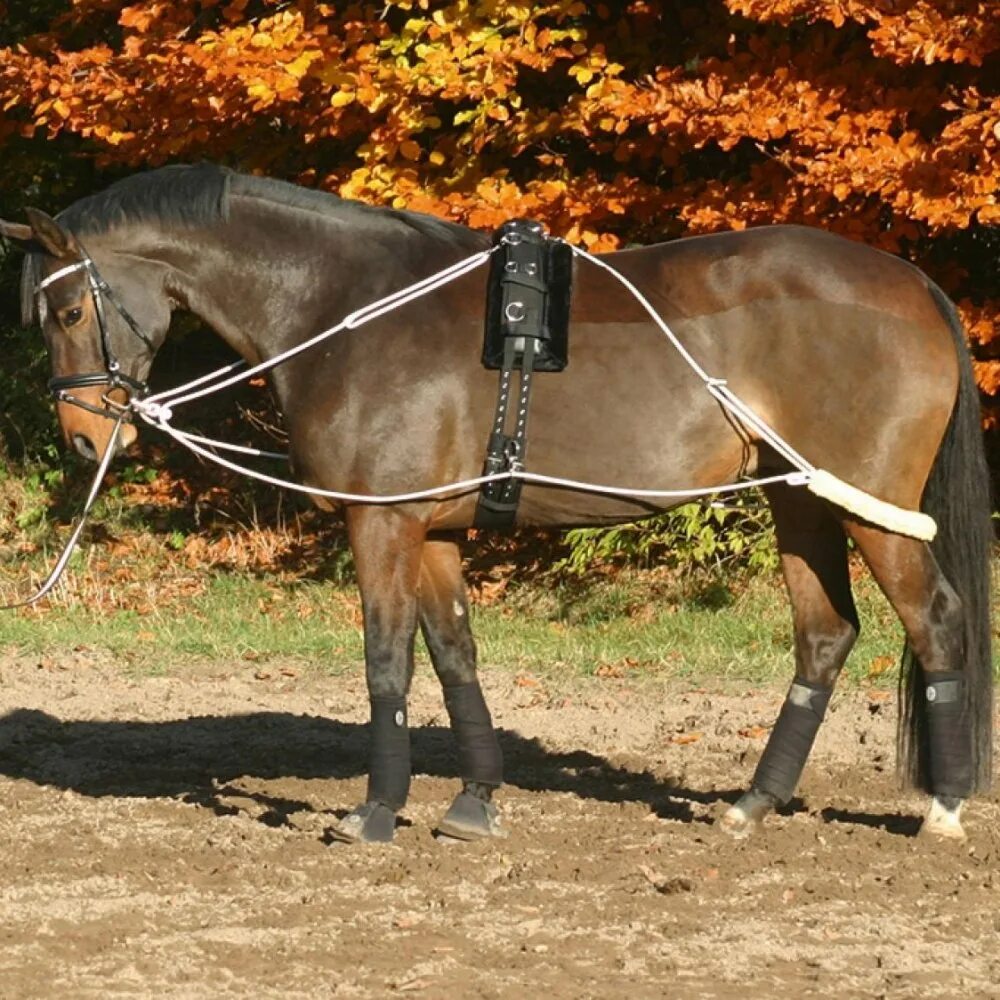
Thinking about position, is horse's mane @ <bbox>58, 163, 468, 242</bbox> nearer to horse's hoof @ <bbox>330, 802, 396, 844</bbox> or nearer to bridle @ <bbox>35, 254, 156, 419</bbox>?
bridle @ <bbox>35, 254, 156, 419</bbox>

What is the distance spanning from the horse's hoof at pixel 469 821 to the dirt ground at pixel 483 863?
0.06 meters

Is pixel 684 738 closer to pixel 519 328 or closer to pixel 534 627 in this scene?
pixel 534 627

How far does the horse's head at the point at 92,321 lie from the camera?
5.78 meters

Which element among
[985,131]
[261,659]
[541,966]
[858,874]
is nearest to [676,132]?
[985,131]

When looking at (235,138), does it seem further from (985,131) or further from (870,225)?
(985,131)

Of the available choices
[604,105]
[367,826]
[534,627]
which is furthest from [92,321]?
[534,627]

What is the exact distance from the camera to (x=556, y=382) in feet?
18.9

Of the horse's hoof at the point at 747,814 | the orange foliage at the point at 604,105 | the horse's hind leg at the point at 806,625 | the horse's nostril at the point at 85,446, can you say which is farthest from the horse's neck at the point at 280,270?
the orange foliage at the point at 604,105

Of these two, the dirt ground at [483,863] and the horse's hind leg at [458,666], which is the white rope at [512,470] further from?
the dirt ground at [483,863]

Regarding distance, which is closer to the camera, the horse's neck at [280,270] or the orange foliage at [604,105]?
the horse's neck at [280,270]

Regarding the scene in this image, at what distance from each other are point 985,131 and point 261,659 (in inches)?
169

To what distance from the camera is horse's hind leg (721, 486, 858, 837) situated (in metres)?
6.11

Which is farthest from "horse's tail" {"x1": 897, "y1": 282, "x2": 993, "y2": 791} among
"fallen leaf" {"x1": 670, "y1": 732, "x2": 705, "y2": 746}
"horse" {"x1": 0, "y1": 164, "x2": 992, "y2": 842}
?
"fallen leaf" {"x1": 670, "y1": 732, "x2": 705, "y2": 746}

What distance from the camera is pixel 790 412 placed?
583cm
